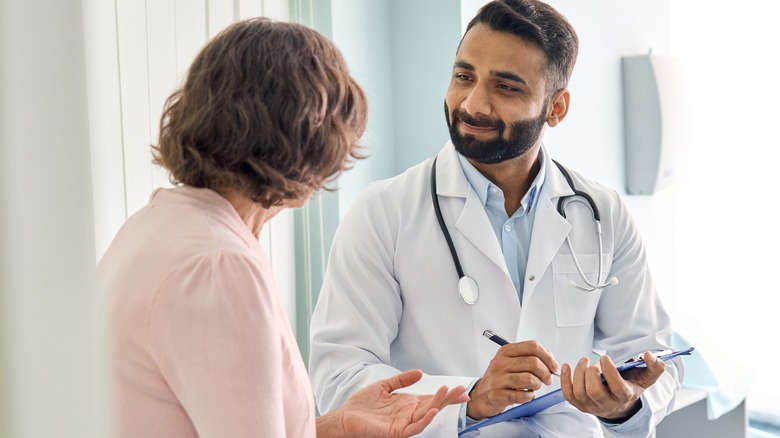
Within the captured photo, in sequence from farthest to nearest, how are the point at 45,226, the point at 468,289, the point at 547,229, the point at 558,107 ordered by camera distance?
the point at 558,107
the point at 547,229
the point at 468,289
the point at 45,226

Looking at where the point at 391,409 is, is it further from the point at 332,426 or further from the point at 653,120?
the point at 653,120

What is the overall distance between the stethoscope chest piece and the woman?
62 cm

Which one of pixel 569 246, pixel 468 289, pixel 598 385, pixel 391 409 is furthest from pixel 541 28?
pixel 391 409

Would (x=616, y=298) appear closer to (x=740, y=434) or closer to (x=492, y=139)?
(x=492, y=139)

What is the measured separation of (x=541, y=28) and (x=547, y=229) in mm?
420

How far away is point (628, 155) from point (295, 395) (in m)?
2.14

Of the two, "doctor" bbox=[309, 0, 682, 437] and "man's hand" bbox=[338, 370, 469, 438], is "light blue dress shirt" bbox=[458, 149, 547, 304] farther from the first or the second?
"man's hand" bbox=[338, 370, 469, 438]

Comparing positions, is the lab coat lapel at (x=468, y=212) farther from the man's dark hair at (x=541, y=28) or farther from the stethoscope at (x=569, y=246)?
the man's dark hair at (x=541, y=28)

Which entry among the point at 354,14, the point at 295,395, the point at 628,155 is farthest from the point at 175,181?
the point at 628,155

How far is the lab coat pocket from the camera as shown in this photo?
1.65 meters

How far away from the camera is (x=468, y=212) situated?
1.64 metres

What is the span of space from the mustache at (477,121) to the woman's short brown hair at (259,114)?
2.40 ft

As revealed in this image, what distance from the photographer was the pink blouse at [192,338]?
2.51 feet

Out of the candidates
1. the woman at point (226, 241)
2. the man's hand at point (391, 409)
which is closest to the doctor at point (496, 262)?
the man's hand at point (391, 409)
